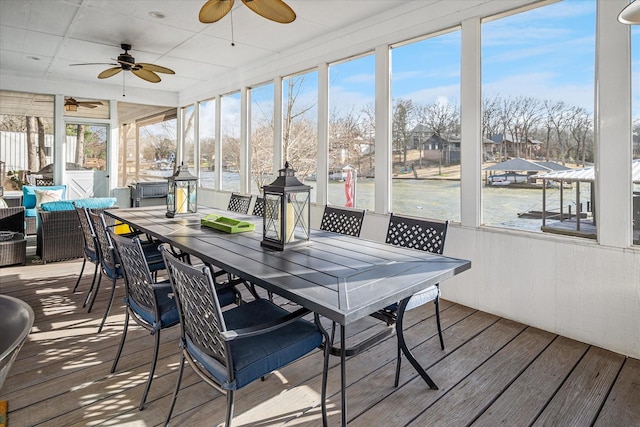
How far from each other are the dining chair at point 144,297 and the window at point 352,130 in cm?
280

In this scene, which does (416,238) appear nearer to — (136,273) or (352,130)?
(136,273)

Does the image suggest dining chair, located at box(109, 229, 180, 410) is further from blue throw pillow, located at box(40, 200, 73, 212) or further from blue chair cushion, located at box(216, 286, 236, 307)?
blue throw pillow, located at box(40, 200, 73, 212)

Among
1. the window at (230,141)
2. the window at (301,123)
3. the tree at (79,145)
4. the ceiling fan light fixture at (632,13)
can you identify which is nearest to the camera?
the ceiling fan light fixture at (632,13)

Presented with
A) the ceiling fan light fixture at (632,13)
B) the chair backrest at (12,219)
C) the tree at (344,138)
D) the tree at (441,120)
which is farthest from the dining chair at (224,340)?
the chair backrest at (12,219)

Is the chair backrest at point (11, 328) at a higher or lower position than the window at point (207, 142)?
lower

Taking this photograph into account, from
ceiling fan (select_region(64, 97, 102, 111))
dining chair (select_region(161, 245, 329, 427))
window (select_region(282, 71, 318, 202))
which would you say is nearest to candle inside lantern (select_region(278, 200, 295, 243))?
dining chair (select_region(161, 245, 329, 427))

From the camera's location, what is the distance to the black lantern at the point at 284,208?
2.33 m

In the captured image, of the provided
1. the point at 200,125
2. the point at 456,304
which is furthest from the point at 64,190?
the point at 456,304

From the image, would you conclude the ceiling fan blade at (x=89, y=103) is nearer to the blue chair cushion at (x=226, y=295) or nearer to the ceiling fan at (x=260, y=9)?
the ceiling fan at (x=260, y=9)

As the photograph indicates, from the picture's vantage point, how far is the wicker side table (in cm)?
461

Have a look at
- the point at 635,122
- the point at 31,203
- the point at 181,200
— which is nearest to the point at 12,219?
the point at 31,203

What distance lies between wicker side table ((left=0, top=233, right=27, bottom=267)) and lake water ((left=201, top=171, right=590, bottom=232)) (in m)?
3.77

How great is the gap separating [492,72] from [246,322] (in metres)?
2.92

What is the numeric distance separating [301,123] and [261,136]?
40.5 inches
